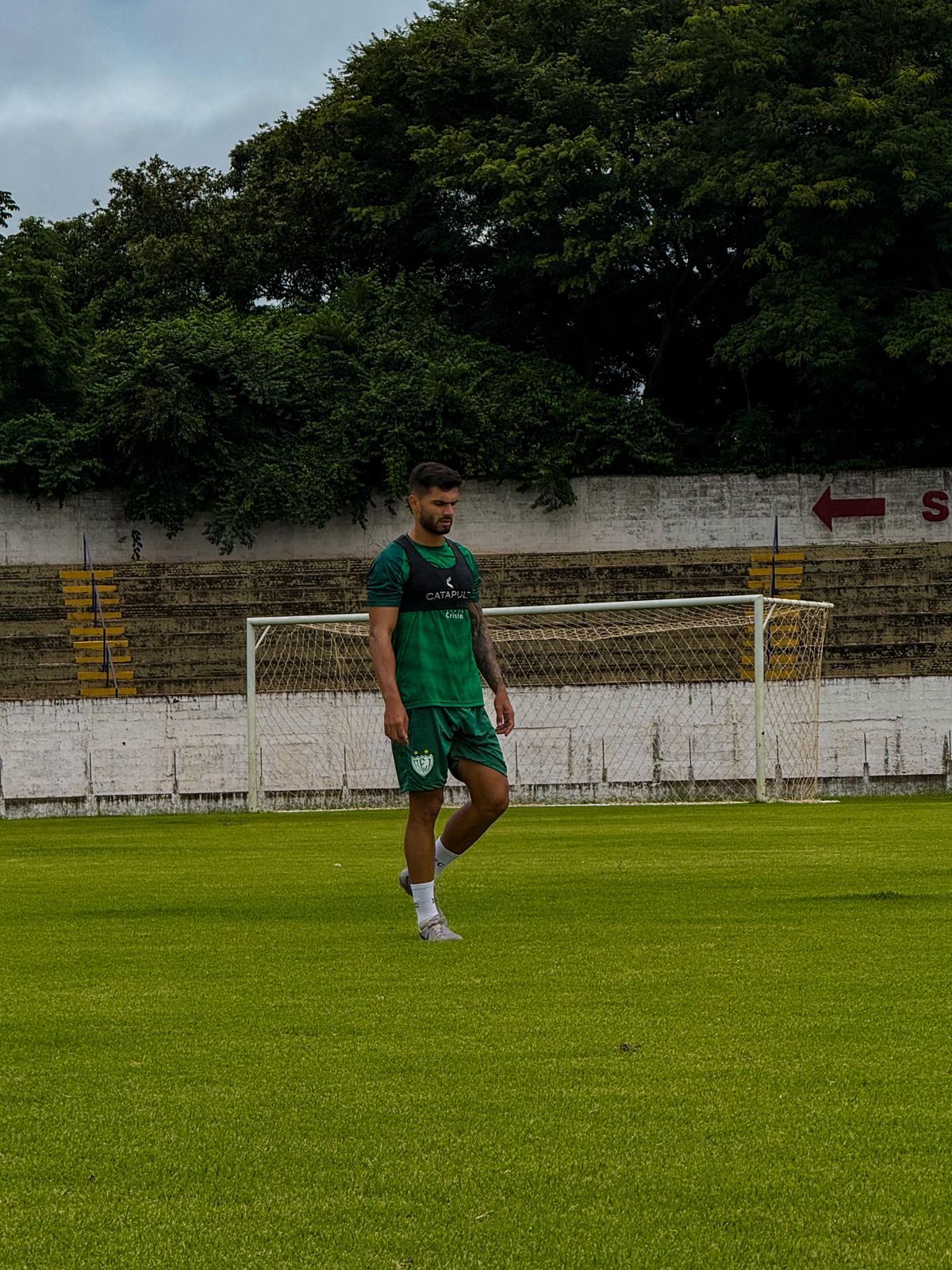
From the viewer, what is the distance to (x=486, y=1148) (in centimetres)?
280

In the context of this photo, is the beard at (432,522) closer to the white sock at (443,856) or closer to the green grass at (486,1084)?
the white sock at (443,856)

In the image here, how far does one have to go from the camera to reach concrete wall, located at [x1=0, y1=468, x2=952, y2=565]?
104 ft

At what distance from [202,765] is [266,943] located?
12.9 meters

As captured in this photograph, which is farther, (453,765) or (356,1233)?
(453,765)

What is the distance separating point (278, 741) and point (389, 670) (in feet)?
42.0

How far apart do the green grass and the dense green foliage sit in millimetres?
24653

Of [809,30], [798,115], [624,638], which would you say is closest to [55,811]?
[624,638]

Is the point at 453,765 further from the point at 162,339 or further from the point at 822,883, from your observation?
the point at 162,339

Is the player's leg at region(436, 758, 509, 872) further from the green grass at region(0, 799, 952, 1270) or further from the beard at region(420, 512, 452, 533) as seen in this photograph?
the beard at region(420, 512, 452, 533)

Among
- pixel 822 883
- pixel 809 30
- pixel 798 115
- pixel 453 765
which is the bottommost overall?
pixel 822 883

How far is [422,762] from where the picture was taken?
579cm

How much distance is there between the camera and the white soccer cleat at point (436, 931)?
5605mm

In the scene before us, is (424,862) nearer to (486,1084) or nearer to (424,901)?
(424,901)

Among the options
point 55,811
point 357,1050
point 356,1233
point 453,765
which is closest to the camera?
point 356,1233
